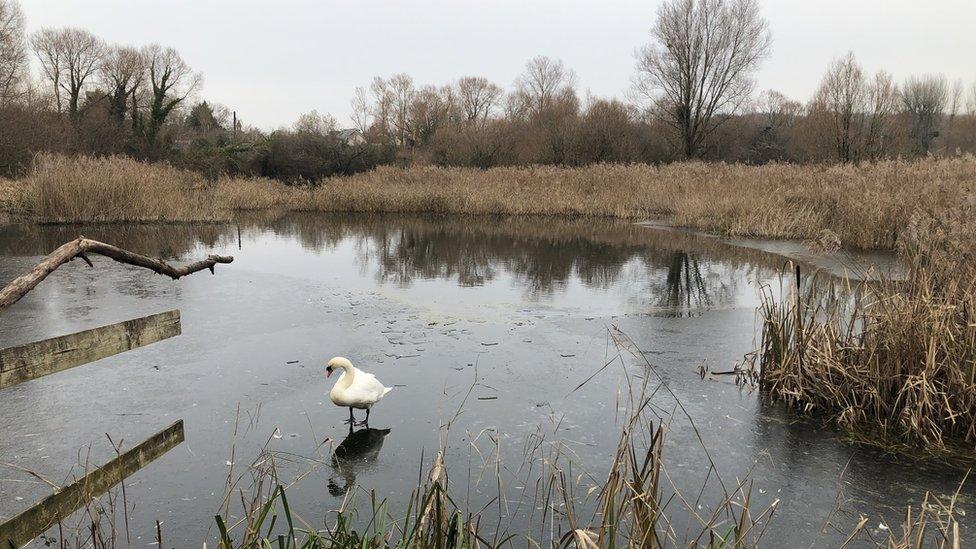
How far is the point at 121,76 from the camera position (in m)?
36.8

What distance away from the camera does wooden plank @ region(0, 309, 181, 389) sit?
8.16 ft

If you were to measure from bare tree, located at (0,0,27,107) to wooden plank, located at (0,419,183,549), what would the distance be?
26.0m

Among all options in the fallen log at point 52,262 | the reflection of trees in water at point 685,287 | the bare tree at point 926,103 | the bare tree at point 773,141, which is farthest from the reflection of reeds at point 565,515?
the bare tree at point 926,103

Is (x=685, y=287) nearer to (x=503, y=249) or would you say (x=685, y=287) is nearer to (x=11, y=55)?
(x=503, y=249)

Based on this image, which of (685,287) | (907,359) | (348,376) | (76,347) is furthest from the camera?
(685,287)

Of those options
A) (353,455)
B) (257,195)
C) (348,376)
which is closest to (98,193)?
(257,195)

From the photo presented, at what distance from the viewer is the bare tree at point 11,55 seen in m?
26.3

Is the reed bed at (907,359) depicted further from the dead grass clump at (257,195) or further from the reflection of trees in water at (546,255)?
the dead grass clump at (257,195)

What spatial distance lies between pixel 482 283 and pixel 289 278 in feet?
10.5

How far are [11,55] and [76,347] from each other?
3297 centimetres

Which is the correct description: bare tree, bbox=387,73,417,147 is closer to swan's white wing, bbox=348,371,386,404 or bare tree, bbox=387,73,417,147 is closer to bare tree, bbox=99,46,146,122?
bare tree, bbox=99,46,146,122

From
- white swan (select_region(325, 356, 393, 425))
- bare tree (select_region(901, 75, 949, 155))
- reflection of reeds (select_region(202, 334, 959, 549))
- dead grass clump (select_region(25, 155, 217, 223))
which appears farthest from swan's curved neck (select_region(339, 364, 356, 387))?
bare tree (select_region(901, 75, 949, 155))

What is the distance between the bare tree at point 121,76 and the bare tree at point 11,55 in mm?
4141

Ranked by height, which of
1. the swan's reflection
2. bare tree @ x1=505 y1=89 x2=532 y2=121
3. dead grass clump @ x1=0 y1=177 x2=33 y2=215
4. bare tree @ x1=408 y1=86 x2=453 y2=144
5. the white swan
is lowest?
the swan's reflection
